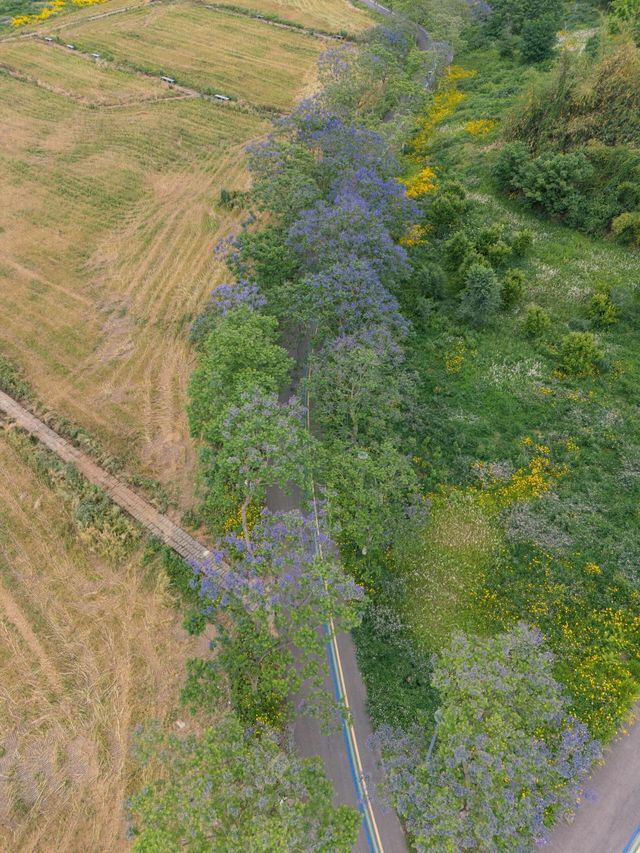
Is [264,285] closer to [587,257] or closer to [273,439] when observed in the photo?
[273,439]

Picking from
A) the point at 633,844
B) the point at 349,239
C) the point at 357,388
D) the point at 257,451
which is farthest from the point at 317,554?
the point at 349,239

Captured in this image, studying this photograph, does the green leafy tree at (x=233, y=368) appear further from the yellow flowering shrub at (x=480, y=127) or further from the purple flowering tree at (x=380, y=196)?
the yellow flowering shrub at (x=480, y=127)

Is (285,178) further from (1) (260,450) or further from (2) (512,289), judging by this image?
(1) (260,450)

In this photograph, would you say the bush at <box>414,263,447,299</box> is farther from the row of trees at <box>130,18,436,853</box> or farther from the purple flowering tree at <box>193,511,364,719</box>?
the purple flowering tree at <box>193,511,364,719</box>

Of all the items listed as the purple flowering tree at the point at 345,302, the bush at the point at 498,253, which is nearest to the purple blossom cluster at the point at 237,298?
the purple flowering tree at the point at 345,302

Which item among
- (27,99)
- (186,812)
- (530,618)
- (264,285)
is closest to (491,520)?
(530,618)

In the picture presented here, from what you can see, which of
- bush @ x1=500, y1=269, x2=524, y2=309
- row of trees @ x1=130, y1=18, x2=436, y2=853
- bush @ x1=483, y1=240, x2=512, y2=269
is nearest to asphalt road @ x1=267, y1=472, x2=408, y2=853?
row of trees @ x1=130, y1=18, x2=436, y2=853
